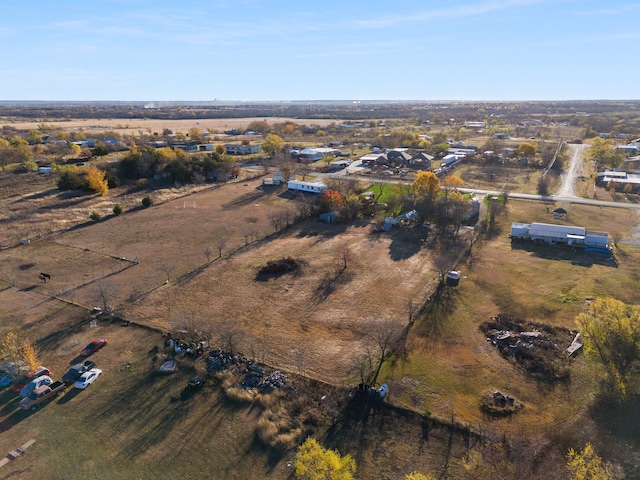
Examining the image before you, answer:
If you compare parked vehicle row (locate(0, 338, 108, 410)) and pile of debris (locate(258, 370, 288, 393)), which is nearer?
parked vehicle row (locate(0, 338, 108, 410))

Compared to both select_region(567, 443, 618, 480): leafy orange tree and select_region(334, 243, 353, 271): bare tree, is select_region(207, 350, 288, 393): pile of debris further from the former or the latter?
select_region(334, 243, 353, 271): bare tree

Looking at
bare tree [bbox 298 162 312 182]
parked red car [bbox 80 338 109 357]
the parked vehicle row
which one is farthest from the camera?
bare tree [bbox 298 162 312 182]

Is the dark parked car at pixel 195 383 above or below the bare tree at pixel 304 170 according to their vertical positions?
below

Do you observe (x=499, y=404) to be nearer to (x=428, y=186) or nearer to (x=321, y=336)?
(x=321, y=336)

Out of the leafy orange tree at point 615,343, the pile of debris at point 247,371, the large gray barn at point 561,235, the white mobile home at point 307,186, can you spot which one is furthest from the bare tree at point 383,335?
the white mobile home at point 307,186

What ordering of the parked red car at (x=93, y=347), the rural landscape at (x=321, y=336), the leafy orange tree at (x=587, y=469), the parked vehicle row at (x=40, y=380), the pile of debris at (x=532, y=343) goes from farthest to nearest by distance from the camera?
the parked red car at (x=93, y=347) → the pile of debris at (x=532, y=343) → the parked vehicle row at (x=40, y=380) → the rural landscape at (x=321, y=336) → the leafy orange tree at (x=587, y=469)

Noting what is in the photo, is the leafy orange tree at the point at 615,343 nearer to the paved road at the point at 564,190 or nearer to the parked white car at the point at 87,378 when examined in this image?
the parked white car at the point at 87,378

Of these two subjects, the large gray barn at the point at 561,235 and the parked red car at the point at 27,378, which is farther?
the large gray barn at the point at 561,235

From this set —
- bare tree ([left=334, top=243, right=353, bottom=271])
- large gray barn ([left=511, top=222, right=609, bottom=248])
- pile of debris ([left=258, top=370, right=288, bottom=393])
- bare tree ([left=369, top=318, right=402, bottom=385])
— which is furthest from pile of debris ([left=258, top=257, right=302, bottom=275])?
large gray barn ([left=511, top=222, right=609, bottom=248])
